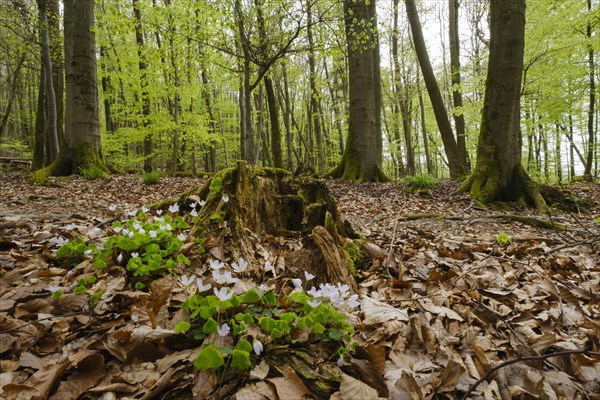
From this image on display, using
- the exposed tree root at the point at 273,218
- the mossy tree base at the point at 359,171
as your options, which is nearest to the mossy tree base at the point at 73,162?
the exposed tree root at the point at 273,218

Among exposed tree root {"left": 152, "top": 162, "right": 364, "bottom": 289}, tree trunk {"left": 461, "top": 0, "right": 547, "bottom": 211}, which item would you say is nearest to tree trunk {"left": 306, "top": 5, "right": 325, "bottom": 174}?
tree trunk {"left": 461, "top": 0, "right": 547, "bottom": 211}

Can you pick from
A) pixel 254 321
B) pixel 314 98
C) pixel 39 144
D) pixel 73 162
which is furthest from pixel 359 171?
pixel 39 144

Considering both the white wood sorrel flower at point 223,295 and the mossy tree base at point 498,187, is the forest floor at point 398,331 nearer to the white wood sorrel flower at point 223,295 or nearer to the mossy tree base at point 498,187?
the white wood sorrel flower at point 223,295

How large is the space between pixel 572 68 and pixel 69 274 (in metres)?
14.2

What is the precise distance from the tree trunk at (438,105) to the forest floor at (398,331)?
696 cm

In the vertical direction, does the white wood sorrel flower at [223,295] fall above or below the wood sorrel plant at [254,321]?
above

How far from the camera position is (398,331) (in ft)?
6.12

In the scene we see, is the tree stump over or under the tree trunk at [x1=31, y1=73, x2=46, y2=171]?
under

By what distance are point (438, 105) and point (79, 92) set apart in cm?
956

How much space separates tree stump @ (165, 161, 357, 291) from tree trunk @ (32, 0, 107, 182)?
581cm

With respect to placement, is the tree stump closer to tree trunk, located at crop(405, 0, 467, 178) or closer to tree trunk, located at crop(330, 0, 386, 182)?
tree trunk, located at crop(330, 0, 386, 182)

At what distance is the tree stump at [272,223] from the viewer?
98.1 inches

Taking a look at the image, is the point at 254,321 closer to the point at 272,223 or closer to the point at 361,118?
the point at 272,223

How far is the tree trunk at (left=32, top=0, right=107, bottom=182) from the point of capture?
7977 mm
